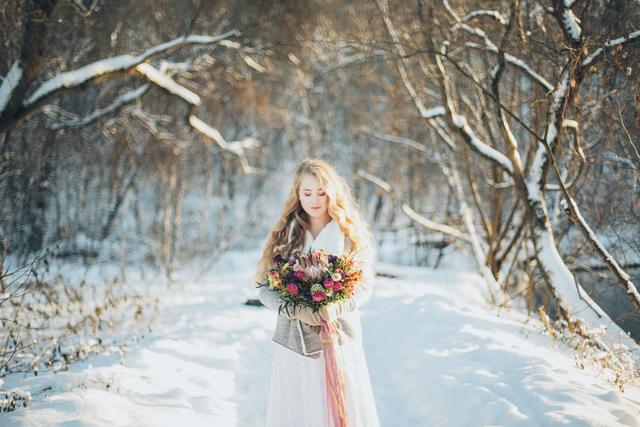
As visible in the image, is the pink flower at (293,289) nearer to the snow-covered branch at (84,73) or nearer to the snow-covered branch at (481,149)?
the snow-covered branch at (481,149)

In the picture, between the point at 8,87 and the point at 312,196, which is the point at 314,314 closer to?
the point at 312,196

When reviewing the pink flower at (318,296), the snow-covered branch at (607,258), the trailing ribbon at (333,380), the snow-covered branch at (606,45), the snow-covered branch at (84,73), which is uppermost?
the snow-covered branch at (606,45)

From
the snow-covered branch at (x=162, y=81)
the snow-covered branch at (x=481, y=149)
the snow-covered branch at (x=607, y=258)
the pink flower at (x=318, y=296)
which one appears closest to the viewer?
the pink flower at (x=318, y=296)

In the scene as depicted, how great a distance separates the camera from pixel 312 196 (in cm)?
310

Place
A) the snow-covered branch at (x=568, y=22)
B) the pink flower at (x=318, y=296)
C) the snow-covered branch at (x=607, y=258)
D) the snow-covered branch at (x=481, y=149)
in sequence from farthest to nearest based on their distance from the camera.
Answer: the snow-covered branch at (x=481, y=149)
the snow-covered branch at (x=568, y=22)
the snow-covered branch at (x=607, y=258)
the pink flower at (x=318, y=296)

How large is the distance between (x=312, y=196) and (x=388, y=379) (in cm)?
277

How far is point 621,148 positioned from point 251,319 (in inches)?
221

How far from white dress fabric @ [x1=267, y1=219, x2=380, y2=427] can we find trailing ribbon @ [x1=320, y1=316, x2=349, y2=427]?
0.15ft

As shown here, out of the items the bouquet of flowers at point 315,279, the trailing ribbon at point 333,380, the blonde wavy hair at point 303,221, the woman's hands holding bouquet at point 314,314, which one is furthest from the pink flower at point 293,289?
the blonde wavy hair at point 303,221

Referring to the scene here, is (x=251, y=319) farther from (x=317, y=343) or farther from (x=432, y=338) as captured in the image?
(x=317, y=343)

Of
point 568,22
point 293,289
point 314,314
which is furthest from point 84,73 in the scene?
point 568,22

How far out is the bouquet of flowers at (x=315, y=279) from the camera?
8.74 ft

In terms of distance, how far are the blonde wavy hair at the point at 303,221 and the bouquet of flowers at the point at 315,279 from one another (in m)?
0.31

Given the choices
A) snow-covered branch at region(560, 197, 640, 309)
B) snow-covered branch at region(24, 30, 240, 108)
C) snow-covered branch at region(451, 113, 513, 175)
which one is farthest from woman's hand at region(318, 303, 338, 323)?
snow-covered branch at region(24, 30, 240, 108)
